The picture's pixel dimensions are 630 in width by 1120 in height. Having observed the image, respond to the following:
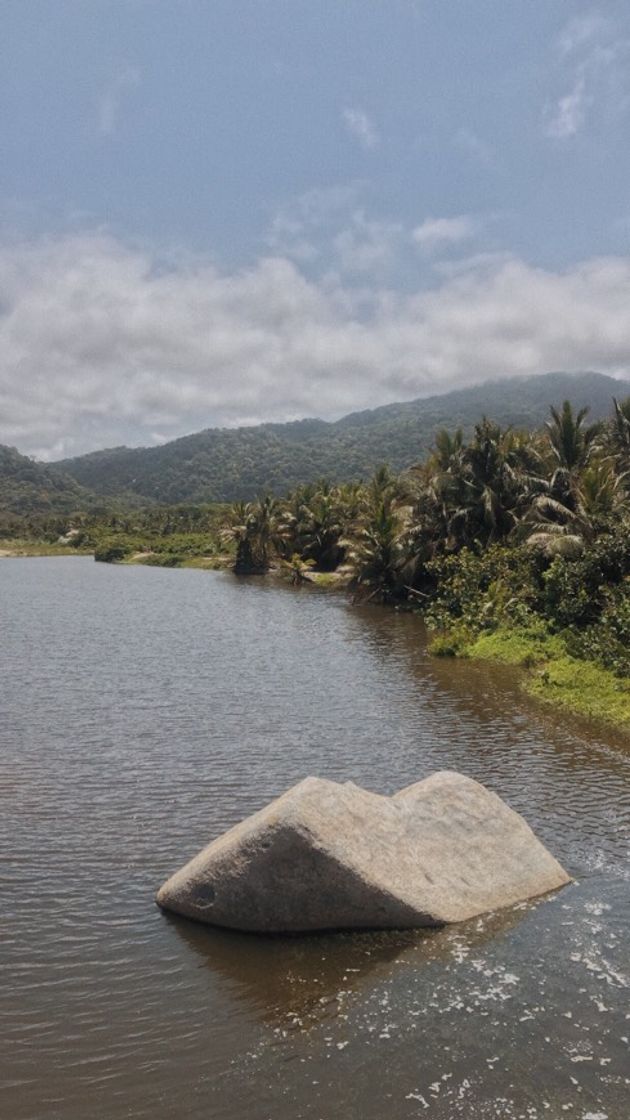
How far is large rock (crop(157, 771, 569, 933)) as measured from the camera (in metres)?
8.79

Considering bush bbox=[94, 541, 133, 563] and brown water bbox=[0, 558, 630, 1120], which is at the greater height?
bush bbox=[94, 541, 133, 563]

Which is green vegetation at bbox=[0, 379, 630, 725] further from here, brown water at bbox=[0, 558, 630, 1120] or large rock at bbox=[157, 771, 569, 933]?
large rock at bbox=[157, 771, 569, 933]

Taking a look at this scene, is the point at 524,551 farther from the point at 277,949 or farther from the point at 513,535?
the point at 277,949

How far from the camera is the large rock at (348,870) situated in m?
8.79

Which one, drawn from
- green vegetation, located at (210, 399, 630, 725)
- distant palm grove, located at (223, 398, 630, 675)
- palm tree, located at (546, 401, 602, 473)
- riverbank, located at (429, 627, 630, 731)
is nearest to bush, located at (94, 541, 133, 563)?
distant palm grove, located at (223, 398, 630, 675)

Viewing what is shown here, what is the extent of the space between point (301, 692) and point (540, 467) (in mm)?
23500

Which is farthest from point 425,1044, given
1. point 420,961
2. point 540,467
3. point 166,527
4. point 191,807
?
point 166,527

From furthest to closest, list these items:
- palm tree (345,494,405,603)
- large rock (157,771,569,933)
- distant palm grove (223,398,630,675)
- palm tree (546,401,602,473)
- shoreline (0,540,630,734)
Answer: palm tree (345,494,405,603) → palm tree (546,401,602,473) → distant palm grove (223,398,630,675) → shoreline (0,540,630,734) → large rock (157,771,569,933)

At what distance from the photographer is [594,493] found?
107ft

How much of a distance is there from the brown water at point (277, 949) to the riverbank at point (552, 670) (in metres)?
0.92

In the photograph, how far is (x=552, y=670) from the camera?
23.4 meters

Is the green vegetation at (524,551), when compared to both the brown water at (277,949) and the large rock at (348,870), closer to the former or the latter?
the brown water at (277,949)

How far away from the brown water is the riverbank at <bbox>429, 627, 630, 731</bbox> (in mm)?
918

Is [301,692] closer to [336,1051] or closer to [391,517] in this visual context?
[336,1051]
